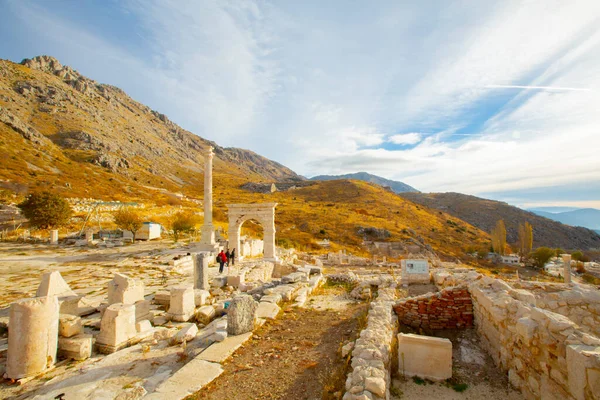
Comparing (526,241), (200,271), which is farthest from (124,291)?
(526,241)

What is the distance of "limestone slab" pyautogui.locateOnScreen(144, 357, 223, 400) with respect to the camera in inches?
168

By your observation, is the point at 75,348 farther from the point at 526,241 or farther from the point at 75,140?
the point at 75,140

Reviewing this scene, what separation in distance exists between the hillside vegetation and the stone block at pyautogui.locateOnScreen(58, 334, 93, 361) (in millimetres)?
24774

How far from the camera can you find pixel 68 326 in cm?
613

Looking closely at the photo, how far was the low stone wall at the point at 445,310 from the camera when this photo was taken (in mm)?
7832

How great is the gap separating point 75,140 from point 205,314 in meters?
96.3

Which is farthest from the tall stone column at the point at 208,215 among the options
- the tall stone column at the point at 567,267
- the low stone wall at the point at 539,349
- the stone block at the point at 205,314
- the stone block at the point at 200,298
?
the tall stone column at the point at 567,267

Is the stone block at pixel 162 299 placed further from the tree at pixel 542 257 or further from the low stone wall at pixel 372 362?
the tree at pixel 542 257

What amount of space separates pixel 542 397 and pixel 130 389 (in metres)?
5.97

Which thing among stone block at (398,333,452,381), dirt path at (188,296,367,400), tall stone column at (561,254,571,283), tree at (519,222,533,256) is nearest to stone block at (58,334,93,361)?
dirt path at (188,296,367,400)

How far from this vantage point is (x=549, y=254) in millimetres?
38625

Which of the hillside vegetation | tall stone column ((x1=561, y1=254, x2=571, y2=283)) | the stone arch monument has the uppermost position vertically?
the hillside vegetation

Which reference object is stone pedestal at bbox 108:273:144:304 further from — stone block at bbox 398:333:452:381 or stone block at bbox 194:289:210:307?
stone block at bbox 398:333:452:381

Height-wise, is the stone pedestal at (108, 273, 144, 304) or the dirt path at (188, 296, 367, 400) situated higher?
the stone pedestal at (108, 273, 144, 304)
